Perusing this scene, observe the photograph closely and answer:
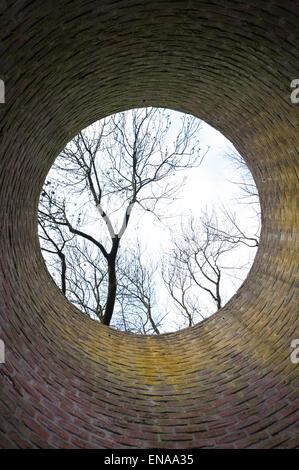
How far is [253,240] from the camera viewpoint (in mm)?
11094

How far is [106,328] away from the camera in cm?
591

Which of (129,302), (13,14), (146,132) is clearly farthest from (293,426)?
(129,302)

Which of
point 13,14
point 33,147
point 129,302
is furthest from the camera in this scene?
point 129,302

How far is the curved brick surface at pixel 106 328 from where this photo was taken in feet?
11.3

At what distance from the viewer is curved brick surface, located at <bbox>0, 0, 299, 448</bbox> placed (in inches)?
135

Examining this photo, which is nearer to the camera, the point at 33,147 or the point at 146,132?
the point at 33,147

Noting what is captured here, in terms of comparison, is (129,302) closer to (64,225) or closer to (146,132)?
(64,225)

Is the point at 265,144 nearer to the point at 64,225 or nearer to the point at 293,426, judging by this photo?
the point at 293,426

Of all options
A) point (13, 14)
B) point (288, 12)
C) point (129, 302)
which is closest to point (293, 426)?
point (288, 12)

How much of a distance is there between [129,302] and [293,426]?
340 inches

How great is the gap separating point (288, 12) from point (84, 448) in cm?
423

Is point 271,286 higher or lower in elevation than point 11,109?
lower
